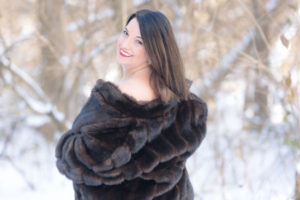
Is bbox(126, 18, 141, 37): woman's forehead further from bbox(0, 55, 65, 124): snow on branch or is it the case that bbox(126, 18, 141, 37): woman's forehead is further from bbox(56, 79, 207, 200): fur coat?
bbox(0, 55, 65, 124): snow on branch

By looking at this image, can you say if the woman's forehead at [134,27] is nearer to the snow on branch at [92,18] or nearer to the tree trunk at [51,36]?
the tree trunk at [51,36]

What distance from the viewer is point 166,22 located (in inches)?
71.9

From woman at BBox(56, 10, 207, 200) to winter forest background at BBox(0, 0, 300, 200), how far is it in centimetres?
213

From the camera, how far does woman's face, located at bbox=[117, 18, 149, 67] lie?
184 cm

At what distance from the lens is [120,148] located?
1683 mm

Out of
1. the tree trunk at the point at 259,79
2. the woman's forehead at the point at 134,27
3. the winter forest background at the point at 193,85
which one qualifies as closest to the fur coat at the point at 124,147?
the woman's forehead at the point at 134,27

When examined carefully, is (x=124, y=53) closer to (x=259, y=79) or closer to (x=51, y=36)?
(x=259, y=79)

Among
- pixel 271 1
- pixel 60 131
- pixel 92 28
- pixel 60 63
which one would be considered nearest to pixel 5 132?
pixel 60 131

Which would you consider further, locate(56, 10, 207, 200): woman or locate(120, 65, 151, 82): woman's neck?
locate(120, 65, 151, 82): woman's neck

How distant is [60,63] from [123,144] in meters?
4.12

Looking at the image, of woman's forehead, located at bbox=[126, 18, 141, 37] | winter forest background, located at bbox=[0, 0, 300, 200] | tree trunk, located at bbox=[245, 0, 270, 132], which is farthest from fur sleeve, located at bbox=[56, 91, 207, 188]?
tree trunk, located at bbox=[245, 0, 270, 132]

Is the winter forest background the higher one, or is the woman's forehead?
the woman's forehead

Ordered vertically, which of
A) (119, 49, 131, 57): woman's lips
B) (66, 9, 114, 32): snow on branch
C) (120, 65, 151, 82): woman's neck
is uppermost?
(66, 9, 114, 32): snow on branch

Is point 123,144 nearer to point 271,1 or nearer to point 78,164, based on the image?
point 78,164
